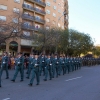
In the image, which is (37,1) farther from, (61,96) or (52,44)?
(61,96)

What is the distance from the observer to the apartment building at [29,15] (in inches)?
1676

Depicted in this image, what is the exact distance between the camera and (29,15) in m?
47.8

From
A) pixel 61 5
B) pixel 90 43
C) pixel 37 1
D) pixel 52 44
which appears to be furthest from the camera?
pixel 61 5

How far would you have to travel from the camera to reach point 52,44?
109 feet

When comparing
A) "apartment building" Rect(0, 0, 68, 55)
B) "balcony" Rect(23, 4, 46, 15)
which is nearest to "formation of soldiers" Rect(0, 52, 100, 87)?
"apartment building" Rect(0, 0, 68, 55)

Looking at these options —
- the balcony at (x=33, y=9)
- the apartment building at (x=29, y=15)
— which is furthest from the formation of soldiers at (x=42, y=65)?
the balcony at (x=33, y=9)

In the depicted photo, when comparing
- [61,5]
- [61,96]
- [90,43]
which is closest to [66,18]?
[61,5]

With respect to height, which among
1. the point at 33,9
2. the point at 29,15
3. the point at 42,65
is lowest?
the point at 42,65

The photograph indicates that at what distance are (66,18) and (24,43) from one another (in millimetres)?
29435

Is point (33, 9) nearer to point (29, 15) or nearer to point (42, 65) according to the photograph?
point (29, 15)

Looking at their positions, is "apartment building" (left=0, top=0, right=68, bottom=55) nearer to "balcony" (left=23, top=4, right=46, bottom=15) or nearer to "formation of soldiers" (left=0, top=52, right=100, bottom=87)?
"balcony" (left=23, top=4, right=46, bottom=15)

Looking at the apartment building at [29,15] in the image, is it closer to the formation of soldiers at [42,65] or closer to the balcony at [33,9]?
the balcony at [33,9]

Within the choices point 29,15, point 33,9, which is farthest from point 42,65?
point 33,9

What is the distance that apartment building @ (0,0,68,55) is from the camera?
140 ft
